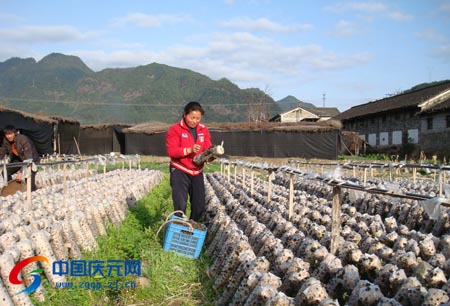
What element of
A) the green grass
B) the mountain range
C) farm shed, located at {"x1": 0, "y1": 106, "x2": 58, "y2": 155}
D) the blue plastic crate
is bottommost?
the green grass

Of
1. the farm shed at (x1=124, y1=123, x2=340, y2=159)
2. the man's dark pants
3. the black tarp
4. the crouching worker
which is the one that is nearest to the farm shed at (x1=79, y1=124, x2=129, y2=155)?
the farm shed at (x1=124, y1=123, x2=340, y2=159)

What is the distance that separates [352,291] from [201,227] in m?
2.36

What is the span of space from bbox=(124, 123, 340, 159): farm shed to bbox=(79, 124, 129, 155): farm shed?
19.5 ft

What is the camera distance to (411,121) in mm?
29594

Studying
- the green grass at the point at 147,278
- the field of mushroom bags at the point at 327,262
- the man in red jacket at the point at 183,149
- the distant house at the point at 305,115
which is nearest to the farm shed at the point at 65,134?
the green grass at the point at 147,278

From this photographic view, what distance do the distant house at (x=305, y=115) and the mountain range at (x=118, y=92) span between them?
93.6ft

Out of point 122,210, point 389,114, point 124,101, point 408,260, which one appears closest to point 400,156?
point 389,114

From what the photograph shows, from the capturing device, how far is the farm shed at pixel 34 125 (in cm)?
1872

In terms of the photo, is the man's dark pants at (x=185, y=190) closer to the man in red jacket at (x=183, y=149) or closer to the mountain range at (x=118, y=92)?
the man in red jacket at (x=183, y=149)

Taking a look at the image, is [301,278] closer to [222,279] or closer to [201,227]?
[222,279]

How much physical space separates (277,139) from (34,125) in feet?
46.1

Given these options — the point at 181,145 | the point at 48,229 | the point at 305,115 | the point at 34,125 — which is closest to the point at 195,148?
the point at 181,145

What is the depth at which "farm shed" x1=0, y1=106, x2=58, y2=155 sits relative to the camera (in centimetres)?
1872

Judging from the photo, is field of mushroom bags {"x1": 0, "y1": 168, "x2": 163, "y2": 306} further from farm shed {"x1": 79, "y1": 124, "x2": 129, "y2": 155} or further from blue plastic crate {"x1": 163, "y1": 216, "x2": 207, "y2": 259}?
farm shed {"x1": 79, "y1": 124, "x2": 129, "y2": 155}
